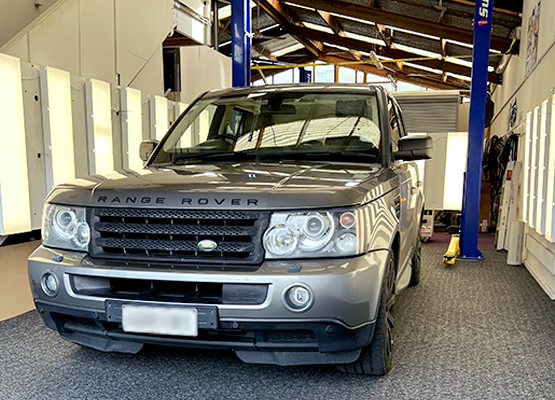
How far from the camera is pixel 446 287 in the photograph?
163 inches

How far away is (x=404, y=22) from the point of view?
9891 mm

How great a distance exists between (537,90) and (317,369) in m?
5.33

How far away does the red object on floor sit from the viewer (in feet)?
21.7

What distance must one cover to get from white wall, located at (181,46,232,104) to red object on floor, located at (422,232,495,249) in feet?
12.9

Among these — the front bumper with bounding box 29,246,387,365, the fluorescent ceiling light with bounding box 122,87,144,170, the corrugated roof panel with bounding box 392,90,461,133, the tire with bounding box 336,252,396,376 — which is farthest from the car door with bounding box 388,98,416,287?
the corrugated roof panel with bounding box 392,90,461,133

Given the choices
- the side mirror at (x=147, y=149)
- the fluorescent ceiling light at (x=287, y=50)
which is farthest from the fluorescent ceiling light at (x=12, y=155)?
the fluorescent ceiling light at (x=287, y=50)

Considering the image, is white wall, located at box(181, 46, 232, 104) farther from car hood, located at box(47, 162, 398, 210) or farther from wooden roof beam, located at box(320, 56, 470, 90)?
wooden roof beam, located at box(320, 56, 470, 90)

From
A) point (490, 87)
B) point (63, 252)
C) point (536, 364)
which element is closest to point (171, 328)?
point (63, 252)

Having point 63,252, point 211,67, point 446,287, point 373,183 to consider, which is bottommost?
point 446,287

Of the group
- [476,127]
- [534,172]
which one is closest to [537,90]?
[476,127]

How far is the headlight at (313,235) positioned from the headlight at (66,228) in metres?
0.87

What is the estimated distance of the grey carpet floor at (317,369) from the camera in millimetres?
2182

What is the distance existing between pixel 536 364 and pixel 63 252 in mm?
2472

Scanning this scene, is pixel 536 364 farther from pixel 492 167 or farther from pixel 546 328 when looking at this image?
pixel 492 167
